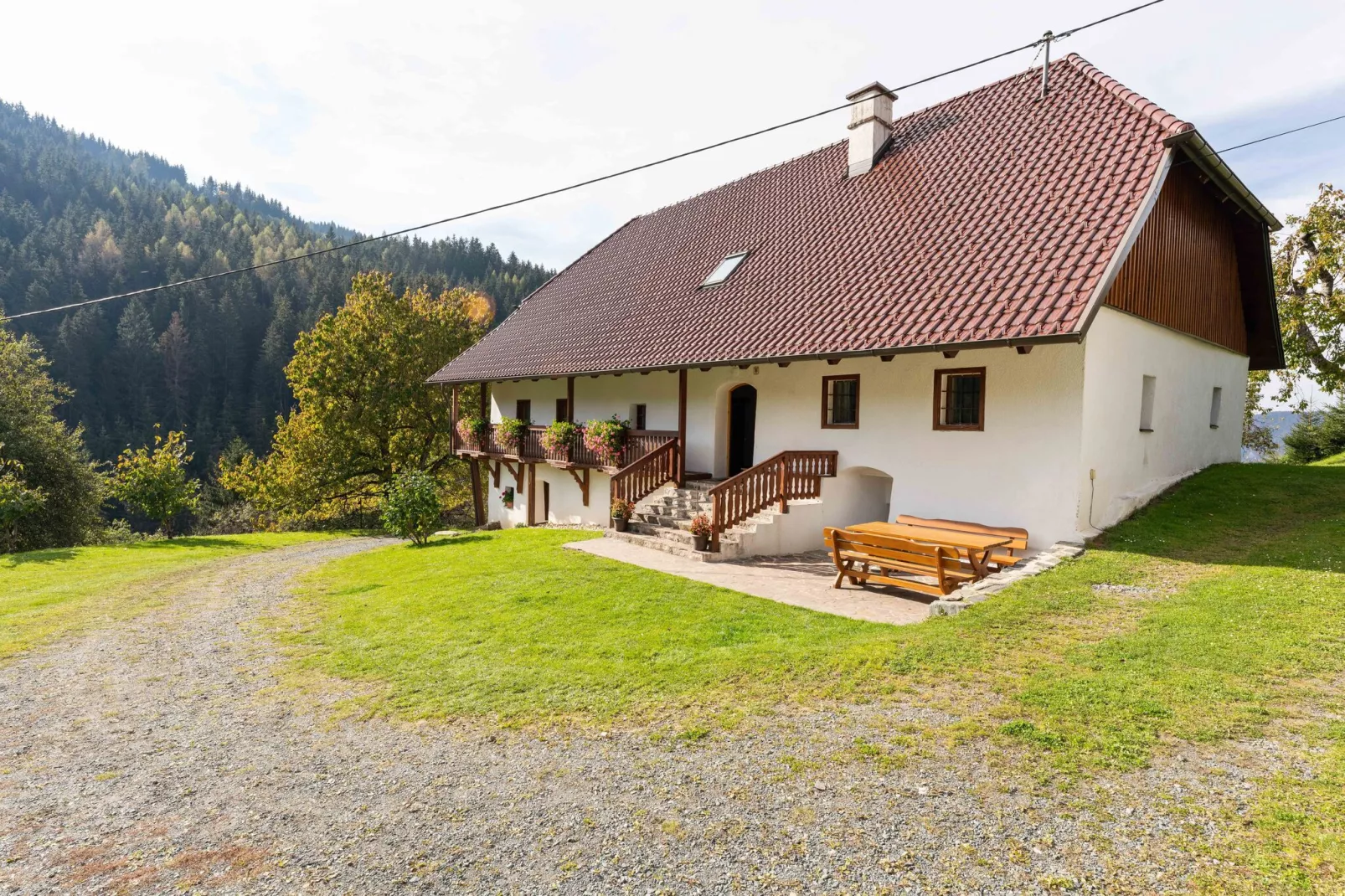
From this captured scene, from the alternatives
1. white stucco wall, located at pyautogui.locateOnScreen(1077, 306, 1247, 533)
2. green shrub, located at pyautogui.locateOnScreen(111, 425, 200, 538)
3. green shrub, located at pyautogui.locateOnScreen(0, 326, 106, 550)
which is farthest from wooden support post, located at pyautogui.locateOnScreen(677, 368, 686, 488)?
green shrub, located at pyautogui.locateOnScreen(0, 326, 106, 550)

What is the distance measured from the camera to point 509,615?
29.1ft

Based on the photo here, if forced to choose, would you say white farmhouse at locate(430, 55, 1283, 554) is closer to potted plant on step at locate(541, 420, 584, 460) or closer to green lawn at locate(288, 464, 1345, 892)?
potted plant on step at locate(541, 420, 584, 460)

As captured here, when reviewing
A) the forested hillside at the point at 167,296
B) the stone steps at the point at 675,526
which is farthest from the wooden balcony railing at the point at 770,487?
the forested hillside at the point at 167,296

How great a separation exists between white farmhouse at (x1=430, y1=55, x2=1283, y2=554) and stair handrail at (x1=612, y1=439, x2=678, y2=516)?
0.06 meters

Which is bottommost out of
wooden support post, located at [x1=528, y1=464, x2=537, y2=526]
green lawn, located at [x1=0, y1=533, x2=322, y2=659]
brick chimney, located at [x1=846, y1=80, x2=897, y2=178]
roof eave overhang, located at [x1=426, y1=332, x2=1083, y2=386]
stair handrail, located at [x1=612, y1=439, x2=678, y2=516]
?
green lawn, located at [x1=0, y1=533, x2=322, y2=659]

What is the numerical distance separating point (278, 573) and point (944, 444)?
14302mm

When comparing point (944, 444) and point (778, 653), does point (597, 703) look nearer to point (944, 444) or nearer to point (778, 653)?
point (778, 653)

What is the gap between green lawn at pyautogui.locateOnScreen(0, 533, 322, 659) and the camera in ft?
34.1

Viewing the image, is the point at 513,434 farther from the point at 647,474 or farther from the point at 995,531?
the point at 995,531

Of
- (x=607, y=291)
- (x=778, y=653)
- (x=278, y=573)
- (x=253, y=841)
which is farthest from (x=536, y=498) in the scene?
(x=253, y=841)

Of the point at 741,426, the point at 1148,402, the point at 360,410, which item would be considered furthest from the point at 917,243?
the point at 360,410

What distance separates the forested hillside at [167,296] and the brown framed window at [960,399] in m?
83.7

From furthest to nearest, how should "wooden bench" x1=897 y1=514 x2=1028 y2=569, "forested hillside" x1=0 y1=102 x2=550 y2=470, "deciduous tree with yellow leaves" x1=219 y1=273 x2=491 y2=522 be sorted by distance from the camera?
"forested hillside" x1=0 y1=102 x2=550 y2=470
"deciduous tree with yellow leaves" x1=219 y1=273 x2=491 y2=522
"wooden bench" x1=897 y1=514 x2=1028 y2=569

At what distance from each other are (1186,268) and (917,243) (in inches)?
217
